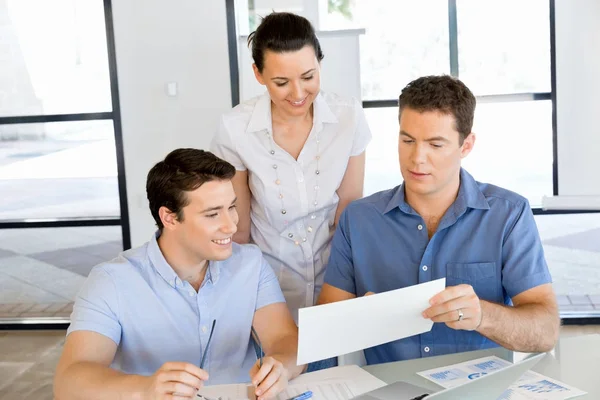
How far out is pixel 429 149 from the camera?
6.75 feet

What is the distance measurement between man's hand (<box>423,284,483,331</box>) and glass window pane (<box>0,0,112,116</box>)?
11.4ft

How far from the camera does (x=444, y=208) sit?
7.06ft

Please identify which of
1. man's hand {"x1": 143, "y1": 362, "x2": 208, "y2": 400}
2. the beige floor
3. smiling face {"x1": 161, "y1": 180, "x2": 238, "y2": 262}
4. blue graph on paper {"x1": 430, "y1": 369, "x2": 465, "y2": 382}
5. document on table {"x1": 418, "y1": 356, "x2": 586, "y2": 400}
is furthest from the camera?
the beige floor

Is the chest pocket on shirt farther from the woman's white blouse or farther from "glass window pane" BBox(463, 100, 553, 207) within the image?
"glass window pane" BBox(463, 100, 553, 207)

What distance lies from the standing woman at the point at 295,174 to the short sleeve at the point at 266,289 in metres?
0.27

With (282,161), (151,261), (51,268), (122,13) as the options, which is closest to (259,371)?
(151,261)

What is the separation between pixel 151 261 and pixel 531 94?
3147 mm

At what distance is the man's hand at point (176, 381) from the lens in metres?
1.59

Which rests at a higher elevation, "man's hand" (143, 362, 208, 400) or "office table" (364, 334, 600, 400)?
"man's hand" (143, 362, 208, 400)

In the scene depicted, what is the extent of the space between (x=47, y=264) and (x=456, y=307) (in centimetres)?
393

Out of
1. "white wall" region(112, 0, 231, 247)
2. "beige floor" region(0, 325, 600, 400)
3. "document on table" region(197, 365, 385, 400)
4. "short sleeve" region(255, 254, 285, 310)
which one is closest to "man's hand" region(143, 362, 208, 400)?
"document on table" region(197, 365, 385, 400)

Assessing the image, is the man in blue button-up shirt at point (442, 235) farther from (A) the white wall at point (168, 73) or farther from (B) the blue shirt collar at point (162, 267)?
(A) the white wall at point (168, 73)

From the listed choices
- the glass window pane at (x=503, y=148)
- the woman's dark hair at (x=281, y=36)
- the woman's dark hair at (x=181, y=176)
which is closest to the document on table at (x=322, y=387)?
the woman's dark hair at (x=181, y=176)

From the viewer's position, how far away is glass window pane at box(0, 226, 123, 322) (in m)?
5.01
